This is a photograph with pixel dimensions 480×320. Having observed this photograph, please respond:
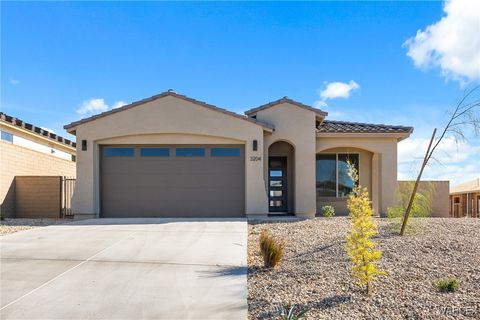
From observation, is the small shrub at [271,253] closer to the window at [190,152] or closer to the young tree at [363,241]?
the young tree at [363,241]

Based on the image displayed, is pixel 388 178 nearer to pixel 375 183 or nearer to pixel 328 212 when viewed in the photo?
pixel 375 183

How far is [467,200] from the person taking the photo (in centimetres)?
2630

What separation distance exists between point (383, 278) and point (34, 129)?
18.9 meters

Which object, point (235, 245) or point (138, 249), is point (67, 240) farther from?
point (235, 245)

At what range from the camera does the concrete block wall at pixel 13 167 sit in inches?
655

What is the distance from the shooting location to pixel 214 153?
14.5m

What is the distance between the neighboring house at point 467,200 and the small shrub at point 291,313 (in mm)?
22453

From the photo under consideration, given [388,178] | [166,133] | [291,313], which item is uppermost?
[166,133]

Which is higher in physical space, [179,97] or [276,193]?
[179,97]

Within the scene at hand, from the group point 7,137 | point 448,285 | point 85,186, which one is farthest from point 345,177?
point 7,137

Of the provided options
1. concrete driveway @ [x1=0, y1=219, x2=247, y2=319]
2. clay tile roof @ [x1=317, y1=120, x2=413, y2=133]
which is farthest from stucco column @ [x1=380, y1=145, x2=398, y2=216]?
concrete driveway @ [x1=0, y1=219, x2=247, y2=319]

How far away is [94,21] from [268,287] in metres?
10.6

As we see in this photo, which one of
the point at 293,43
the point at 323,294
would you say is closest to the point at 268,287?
the point at 323,294

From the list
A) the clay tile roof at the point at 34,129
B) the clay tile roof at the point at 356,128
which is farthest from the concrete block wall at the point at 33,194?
the clay tile roof at the point at 356,128
